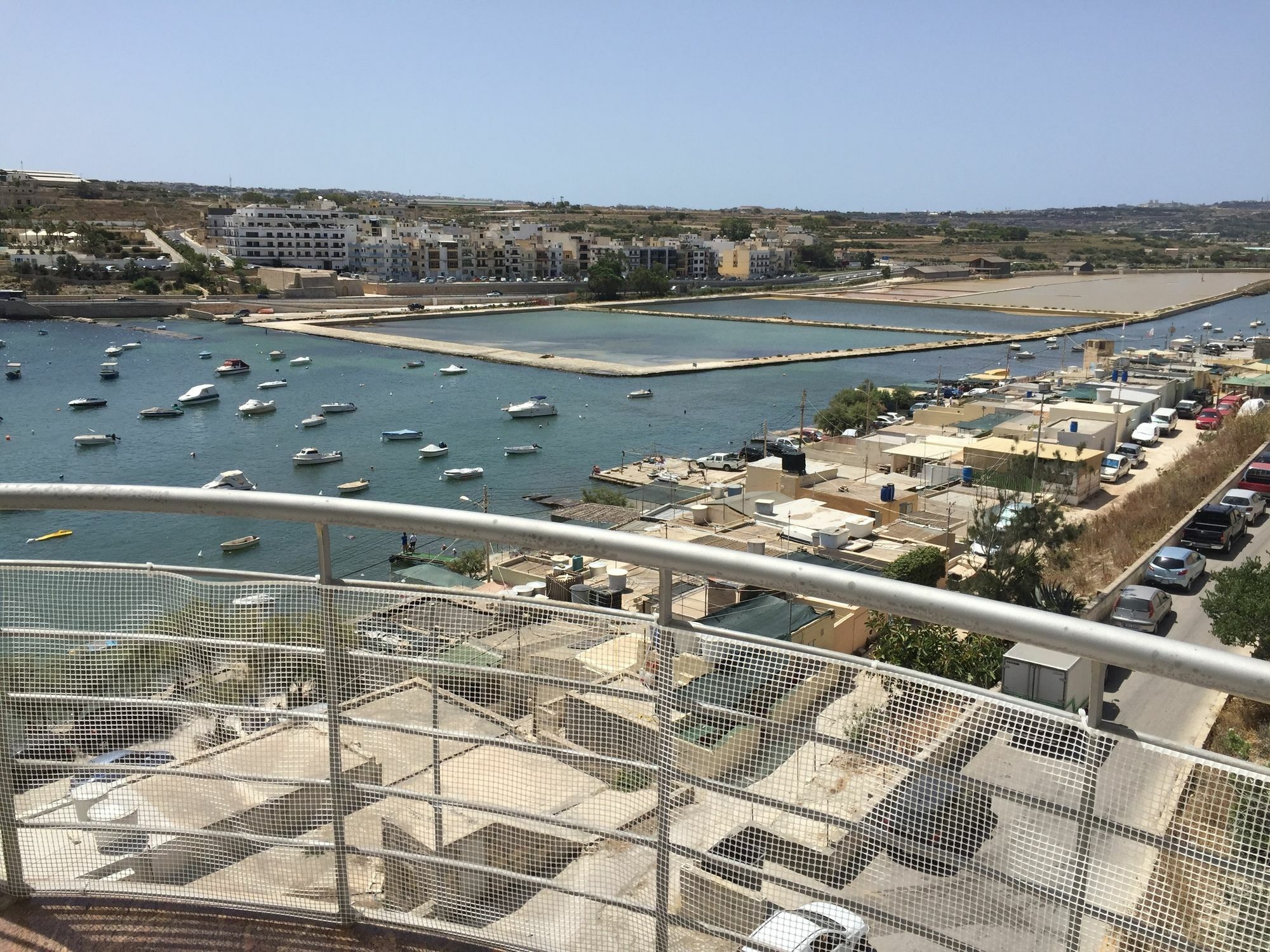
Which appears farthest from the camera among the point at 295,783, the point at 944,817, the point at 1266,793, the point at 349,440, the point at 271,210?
the point at 271,210

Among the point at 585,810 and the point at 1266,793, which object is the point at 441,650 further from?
the point at 1266,793

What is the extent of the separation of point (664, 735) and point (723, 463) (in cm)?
1359

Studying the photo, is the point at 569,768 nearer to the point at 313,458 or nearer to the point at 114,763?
the point at 114,763

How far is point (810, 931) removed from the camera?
2.73 feet

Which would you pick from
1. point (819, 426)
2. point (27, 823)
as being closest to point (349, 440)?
point (819, 426)

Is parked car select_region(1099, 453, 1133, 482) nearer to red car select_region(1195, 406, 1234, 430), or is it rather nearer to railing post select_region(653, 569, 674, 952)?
red car select_region(1195, 406, 1234, 430)

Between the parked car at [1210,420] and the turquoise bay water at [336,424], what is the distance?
6.19 m

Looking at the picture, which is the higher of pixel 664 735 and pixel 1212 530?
pixel 664 735

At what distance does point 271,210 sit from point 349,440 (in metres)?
26.1

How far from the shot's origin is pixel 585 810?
3.12 ft

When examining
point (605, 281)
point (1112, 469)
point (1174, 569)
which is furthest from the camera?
point (605, 281)

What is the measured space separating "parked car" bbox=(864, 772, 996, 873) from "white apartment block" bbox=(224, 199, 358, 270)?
40774 millimetres

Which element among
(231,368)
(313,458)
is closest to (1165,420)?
(313,458)

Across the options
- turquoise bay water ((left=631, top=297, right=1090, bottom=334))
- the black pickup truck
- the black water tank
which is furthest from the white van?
turquoise bay water ((left=631, top=297, right=1090, bottom=334))
